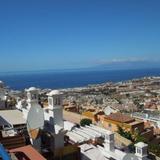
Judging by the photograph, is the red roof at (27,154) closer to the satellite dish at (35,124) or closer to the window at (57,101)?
the satellite dish at (35,124)

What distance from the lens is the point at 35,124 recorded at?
1486 centimetres

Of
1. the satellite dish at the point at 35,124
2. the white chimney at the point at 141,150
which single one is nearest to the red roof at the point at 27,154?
the satellite dish at the point at 35,124

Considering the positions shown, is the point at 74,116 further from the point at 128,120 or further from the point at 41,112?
the point at 41,112

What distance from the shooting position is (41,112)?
15.1 meters

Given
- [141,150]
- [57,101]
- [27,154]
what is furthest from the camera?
[57,101]

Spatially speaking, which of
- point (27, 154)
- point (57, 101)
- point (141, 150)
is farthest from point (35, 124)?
point (141, 150)

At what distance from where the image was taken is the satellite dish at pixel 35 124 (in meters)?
14.1

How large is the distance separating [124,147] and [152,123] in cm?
1775

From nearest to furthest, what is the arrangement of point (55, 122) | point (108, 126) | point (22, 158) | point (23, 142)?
point (22, 158) → point (23, 142) → point (55, 122) → point (108, 126)

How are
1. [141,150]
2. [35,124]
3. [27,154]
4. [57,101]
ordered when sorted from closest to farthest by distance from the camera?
[27,154]
[35,124]
[141,150]
[57,101]


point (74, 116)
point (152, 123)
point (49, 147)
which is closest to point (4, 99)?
point (49, 147)

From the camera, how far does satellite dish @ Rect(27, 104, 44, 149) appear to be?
556 inches

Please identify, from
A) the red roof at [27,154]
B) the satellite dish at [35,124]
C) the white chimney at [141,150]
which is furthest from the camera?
the white chimney at [141,150]

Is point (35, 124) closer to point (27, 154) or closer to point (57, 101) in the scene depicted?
point (57, 101)
